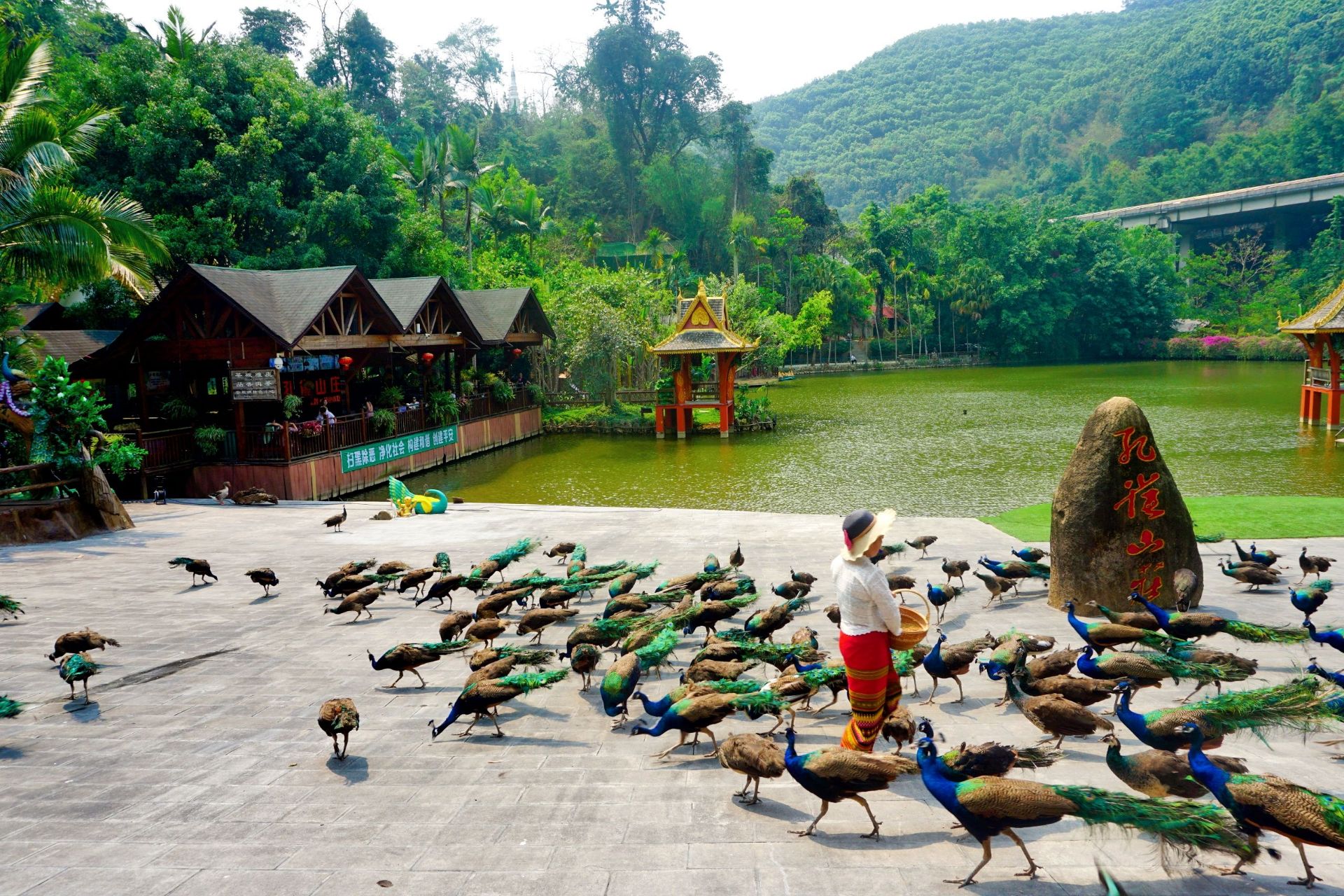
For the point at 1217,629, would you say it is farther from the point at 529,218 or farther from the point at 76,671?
the point at 529,218

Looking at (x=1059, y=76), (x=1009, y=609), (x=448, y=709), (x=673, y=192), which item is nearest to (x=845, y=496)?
(x=1009, y=609)

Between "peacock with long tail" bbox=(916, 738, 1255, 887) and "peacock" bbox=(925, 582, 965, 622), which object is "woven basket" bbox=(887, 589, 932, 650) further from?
"peacock" bbox=(925, 582, 965, 622)

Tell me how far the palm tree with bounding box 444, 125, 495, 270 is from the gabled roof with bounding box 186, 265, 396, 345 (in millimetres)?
20826

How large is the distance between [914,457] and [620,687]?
24369 mm

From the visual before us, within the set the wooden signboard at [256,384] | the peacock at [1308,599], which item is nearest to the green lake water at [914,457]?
the wooden signboard at [256,384]

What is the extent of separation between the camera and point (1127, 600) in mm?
10289

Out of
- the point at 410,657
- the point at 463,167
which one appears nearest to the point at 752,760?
the point at 410,657

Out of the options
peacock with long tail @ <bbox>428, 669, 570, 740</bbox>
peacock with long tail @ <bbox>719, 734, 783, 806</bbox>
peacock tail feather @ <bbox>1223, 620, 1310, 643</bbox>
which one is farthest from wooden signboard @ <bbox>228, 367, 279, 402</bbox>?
peacock tail feather @ <bbox>1223, 620, 1310, 643</bbox>

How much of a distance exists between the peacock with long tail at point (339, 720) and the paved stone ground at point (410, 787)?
162 millimetres

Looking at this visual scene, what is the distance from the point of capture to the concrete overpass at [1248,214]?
75.2 m

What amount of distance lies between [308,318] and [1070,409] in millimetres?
33981

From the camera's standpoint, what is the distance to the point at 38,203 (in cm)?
1838

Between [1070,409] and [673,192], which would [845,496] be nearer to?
[1070,409]

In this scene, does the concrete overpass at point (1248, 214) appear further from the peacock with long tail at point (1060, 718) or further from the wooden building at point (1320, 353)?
the peacock with long tail at point (1060, 718)
